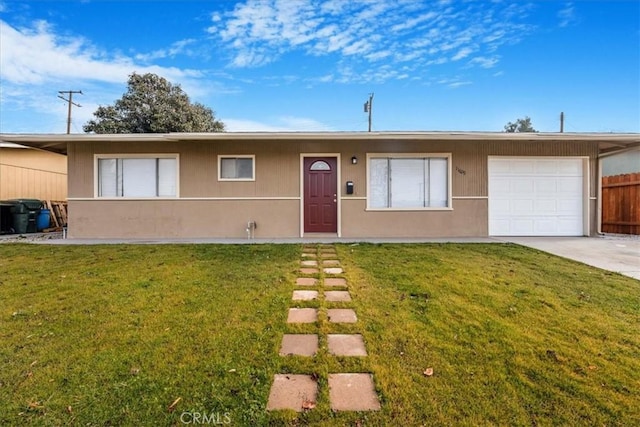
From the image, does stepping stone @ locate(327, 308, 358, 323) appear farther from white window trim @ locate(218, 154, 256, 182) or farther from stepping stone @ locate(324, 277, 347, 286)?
white window trim @ locate(218, 154, 256, 182)

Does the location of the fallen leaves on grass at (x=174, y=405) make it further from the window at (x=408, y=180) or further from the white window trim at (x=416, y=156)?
the window at (x=408, y=180)

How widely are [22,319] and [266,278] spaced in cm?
232

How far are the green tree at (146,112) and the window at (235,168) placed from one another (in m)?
13.2

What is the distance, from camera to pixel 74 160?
8000 millimetres

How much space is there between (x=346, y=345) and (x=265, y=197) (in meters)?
6.01

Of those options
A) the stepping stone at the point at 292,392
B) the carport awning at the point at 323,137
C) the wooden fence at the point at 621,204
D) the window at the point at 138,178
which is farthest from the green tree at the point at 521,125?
the stepping stone at the point at 292,392

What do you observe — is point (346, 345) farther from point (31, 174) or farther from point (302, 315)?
point (31, 174)

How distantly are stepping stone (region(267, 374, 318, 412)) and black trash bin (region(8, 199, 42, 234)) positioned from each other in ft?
37.4

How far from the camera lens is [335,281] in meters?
4.09

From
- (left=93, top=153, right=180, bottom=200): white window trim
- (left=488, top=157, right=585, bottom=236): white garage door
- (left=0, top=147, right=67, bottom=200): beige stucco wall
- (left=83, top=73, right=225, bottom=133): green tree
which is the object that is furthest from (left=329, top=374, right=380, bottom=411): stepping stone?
(left=83, top=73, right=225, bottom=133): green tree

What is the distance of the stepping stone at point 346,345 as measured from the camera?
2.30 metres

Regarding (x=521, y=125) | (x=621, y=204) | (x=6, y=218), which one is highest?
(x=521, y=125)

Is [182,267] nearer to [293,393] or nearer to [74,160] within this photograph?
[293,393]

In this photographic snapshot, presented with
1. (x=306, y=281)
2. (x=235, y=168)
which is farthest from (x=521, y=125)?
(x=306, y=281)
